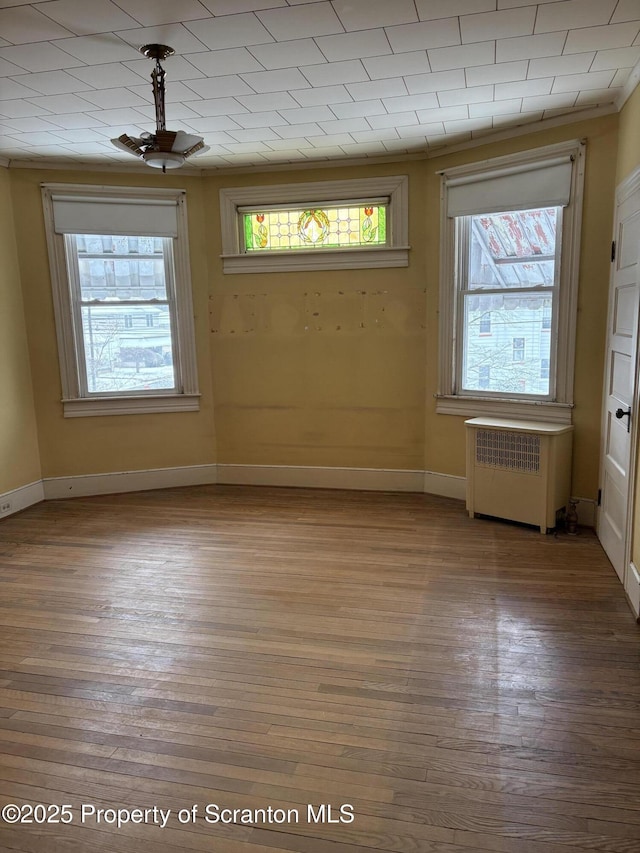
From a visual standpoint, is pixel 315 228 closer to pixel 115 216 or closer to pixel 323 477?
pixel 115 216

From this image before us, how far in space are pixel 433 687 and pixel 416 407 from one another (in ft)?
10.1

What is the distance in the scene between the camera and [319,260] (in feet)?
17.0

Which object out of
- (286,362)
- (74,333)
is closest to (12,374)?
(74,333)

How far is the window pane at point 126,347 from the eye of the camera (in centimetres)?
528

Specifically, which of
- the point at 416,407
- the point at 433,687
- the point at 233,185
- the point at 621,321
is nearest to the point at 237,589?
the point at 433,687

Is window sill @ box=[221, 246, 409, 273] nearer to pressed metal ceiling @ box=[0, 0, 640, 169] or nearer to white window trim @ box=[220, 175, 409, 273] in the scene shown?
white window trim @ box=[220, 175, 409, 273]

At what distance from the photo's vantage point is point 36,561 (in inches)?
155

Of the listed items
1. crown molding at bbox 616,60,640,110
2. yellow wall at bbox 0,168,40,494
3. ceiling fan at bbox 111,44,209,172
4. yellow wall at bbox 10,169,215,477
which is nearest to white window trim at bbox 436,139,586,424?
crown molding at bbox 616,60,640,110

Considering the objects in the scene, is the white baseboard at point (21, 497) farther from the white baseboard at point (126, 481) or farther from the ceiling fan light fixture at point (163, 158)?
the ceiling fan light fixture at point (163, 158)

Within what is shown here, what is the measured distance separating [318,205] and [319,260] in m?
0.49

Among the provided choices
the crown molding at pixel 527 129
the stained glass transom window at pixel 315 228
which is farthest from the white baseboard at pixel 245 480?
the crown molding at pixel 527 129

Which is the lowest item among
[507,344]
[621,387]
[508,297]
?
[621,387]

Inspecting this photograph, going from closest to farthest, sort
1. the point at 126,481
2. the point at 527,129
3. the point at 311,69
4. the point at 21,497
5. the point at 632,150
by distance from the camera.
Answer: the point at 311,69 < the point at 632,150 < the point at 527,129 < the point at 21,497 < the point at 126,481

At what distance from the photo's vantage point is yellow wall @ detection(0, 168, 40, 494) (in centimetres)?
482
